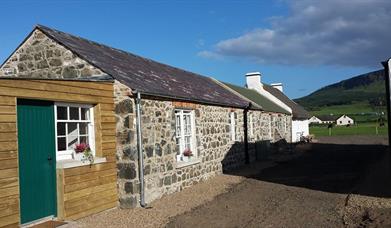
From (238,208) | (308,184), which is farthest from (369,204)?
(308,184)

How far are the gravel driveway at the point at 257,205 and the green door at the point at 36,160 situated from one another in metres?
0.79

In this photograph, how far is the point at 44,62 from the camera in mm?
12555

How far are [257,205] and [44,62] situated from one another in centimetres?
687

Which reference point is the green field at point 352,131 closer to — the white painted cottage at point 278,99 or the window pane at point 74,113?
the white painted cottage at point 278,99

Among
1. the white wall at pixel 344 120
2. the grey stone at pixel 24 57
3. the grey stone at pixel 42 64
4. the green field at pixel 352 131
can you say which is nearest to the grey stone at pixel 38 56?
the grey stone at pixel 42 64

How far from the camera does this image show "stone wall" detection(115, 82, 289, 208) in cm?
1105

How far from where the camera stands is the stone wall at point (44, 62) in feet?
38.7

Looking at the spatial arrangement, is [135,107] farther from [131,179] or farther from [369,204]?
[369,204]

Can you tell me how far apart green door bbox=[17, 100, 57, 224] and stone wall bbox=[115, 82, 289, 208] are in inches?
82.7

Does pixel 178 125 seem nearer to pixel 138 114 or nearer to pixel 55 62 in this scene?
pixel 138 114

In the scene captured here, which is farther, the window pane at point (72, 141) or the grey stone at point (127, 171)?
the grey stone at point (127, 171)

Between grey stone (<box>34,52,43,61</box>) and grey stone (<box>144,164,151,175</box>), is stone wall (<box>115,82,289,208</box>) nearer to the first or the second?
grey stone (<box>144,164,151,175</box>)

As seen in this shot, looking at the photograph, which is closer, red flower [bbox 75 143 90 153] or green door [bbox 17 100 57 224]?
A: green door [bbox 17 100 57 224]

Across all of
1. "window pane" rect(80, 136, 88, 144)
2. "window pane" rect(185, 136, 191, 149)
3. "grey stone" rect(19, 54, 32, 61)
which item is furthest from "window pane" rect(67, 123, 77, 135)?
"window pane" rect(185, 136, 191, 149)
